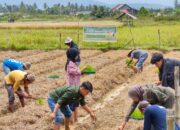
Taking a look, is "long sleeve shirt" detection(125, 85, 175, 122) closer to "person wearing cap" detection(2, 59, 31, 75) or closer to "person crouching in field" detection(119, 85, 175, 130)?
"person crouching in field" detection(119, 85, 175, 130)

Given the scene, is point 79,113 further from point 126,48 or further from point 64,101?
point 126,48

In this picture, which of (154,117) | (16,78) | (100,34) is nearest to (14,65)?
(16,78)

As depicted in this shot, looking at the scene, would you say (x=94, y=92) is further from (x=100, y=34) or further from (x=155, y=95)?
(x=100, y=34)

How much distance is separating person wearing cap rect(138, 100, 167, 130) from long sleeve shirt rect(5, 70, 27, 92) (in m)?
4.13

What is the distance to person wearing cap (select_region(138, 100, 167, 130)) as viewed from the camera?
18.0ft

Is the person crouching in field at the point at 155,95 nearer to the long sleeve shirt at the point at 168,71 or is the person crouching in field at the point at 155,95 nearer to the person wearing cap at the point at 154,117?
the person wearing cap at the point at 154,117

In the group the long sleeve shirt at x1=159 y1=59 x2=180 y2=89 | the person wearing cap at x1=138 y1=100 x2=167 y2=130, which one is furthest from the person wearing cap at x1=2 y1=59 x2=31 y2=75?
the person wearing cap at x1=138 y1=100 x2=167 y2=130

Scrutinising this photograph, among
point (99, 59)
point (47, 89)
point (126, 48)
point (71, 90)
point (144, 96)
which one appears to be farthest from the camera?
point (126, 48)

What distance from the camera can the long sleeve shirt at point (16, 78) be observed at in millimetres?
9281

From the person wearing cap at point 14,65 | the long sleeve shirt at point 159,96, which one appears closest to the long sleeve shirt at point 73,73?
the person wearing cap at point 14,65

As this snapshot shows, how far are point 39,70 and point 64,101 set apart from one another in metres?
9.81

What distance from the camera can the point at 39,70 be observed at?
1708 cm

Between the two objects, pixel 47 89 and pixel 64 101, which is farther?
pixel 47 89

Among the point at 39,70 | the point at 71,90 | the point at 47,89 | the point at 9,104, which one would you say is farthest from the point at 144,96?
the point at 39,70
